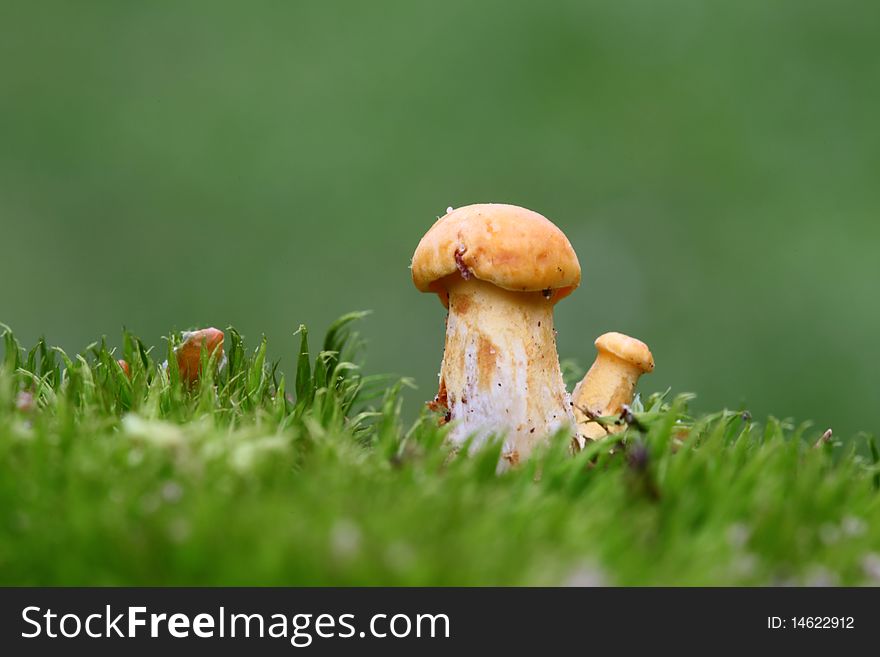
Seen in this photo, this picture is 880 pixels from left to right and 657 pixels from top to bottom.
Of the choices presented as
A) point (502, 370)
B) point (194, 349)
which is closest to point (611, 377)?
point (502, 370)

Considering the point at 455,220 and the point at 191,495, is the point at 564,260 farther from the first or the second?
the point at 191,495

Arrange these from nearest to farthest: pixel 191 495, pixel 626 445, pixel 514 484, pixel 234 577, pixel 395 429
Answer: pixel 234 577
pixel 191 495
pixel 514 484
pixel 395 429
pixel 626 445

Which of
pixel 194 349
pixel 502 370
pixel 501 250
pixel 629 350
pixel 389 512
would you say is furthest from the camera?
pixel 629 350

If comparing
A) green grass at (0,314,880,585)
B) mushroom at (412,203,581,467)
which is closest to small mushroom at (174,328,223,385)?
green grass at (0,314,880,585)

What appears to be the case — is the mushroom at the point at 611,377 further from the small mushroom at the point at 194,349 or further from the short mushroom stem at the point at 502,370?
the small mushroom at the point at 194,349

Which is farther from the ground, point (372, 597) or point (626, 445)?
point (626, 445)

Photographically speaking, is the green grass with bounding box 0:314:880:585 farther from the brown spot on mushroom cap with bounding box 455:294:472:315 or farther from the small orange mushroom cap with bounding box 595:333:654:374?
the small orange mushroom cap with bounding box 595:333:654:374

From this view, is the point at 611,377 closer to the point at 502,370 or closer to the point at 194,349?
the point at 502,370

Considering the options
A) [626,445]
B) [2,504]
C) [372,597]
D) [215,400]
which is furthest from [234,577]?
[626,445]
